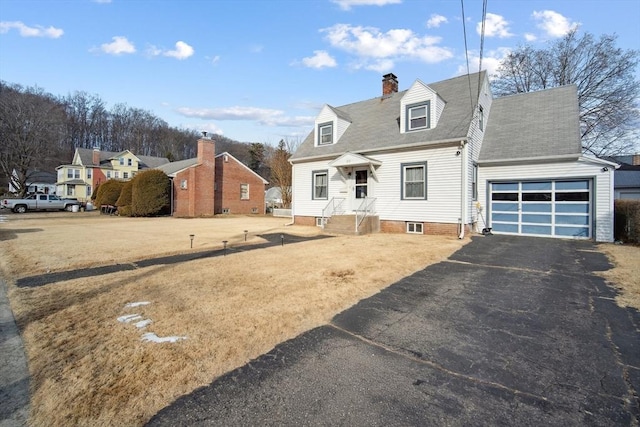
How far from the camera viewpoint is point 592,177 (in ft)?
38.7

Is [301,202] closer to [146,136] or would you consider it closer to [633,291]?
[633,291]

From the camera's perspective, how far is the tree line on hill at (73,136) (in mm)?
45125

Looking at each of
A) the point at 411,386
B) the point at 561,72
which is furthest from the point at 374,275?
the point at 561,72

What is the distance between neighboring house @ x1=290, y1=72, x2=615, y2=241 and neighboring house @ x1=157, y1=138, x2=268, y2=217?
49.2 feet

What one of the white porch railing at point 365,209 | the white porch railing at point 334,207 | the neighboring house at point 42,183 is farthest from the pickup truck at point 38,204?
the white porch railing at point 365,209

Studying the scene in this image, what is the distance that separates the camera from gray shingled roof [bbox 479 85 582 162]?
41.9 feet

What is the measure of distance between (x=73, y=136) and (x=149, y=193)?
2702 inches

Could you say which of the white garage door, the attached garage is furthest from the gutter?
the white garage door

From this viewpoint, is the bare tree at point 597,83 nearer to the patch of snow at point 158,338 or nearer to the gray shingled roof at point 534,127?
the gray shingled roof at point 534,127

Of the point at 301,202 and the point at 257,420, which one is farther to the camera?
the point at 301,202

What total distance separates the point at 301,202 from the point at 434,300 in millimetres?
13744

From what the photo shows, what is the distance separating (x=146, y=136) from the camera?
80062 mm

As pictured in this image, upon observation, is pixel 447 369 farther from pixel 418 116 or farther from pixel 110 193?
pixel 110 193

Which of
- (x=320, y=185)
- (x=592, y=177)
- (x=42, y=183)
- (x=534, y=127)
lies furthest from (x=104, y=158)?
(x=592, y=177)
